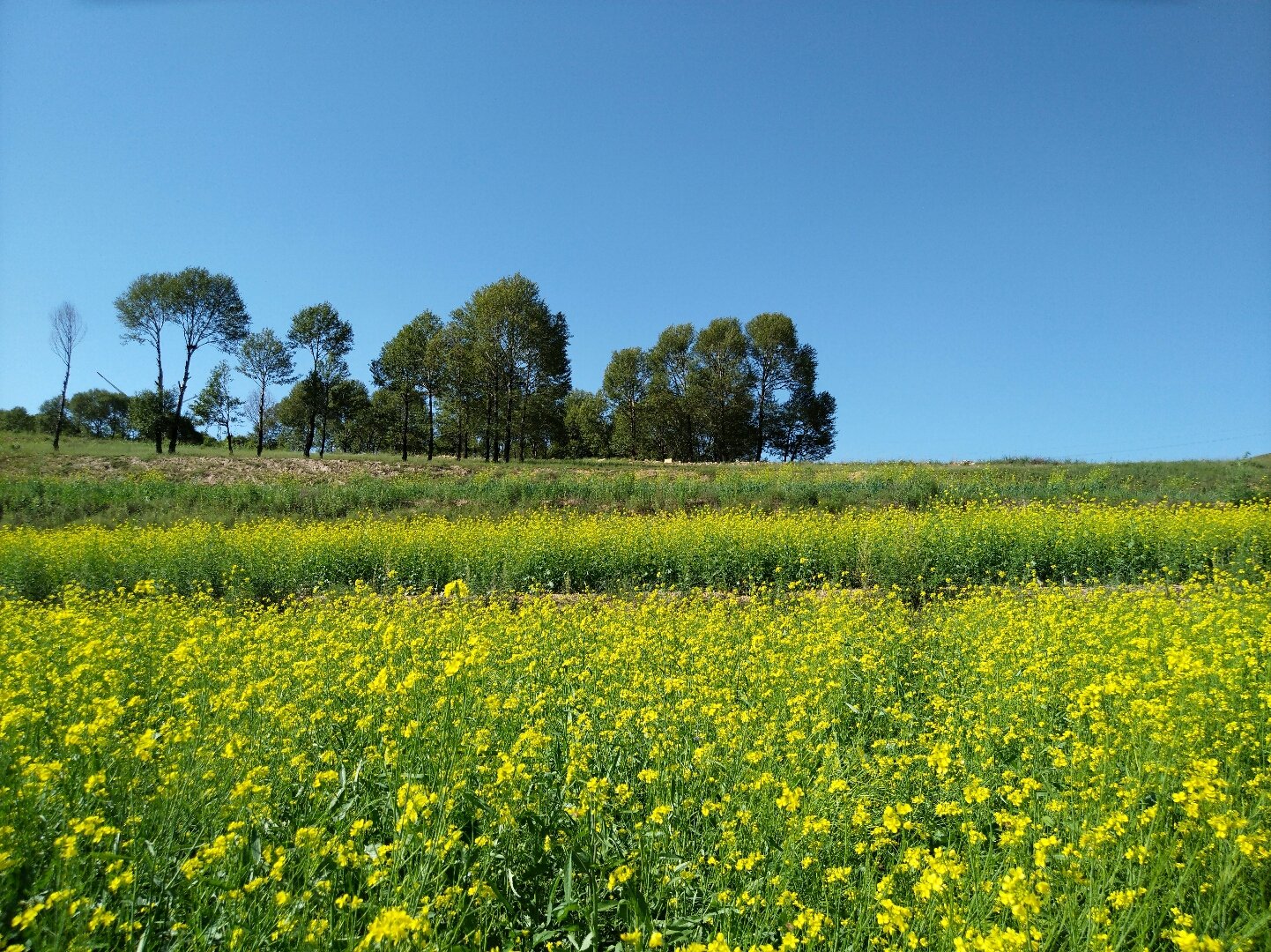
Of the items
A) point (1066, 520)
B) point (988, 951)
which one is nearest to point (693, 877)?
point (988, 951)

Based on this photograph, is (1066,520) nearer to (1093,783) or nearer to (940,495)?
(940,495)

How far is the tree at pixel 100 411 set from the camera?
7944 centimetres

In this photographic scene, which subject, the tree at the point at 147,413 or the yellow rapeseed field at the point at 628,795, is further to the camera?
the tree at the point at 147,413

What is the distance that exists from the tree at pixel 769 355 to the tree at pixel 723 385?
86 cm

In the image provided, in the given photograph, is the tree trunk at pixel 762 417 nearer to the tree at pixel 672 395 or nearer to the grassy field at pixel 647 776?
the tree at pixel 672 395

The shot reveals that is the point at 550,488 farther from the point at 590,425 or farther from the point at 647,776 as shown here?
the point at 590,425

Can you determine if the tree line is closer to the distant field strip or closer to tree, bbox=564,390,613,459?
tree, bbox=564,390,613,459

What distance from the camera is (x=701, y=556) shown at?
11602mm

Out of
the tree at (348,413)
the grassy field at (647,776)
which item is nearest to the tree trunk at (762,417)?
the tree at (348,413)

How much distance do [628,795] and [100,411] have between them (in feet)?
337

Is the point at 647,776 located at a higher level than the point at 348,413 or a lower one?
lower

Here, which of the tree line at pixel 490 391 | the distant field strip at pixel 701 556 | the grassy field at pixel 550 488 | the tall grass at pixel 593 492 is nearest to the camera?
the distant field strip at pixel 701 556

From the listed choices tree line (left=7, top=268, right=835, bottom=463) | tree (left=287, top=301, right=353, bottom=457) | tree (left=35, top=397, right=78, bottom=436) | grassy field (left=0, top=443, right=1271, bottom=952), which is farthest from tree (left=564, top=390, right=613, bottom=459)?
grassy field (left=0, top=443, right=1271, bottom=952)

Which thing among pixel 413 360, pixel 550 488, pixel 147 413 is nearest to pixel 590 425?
pixel 413 360
